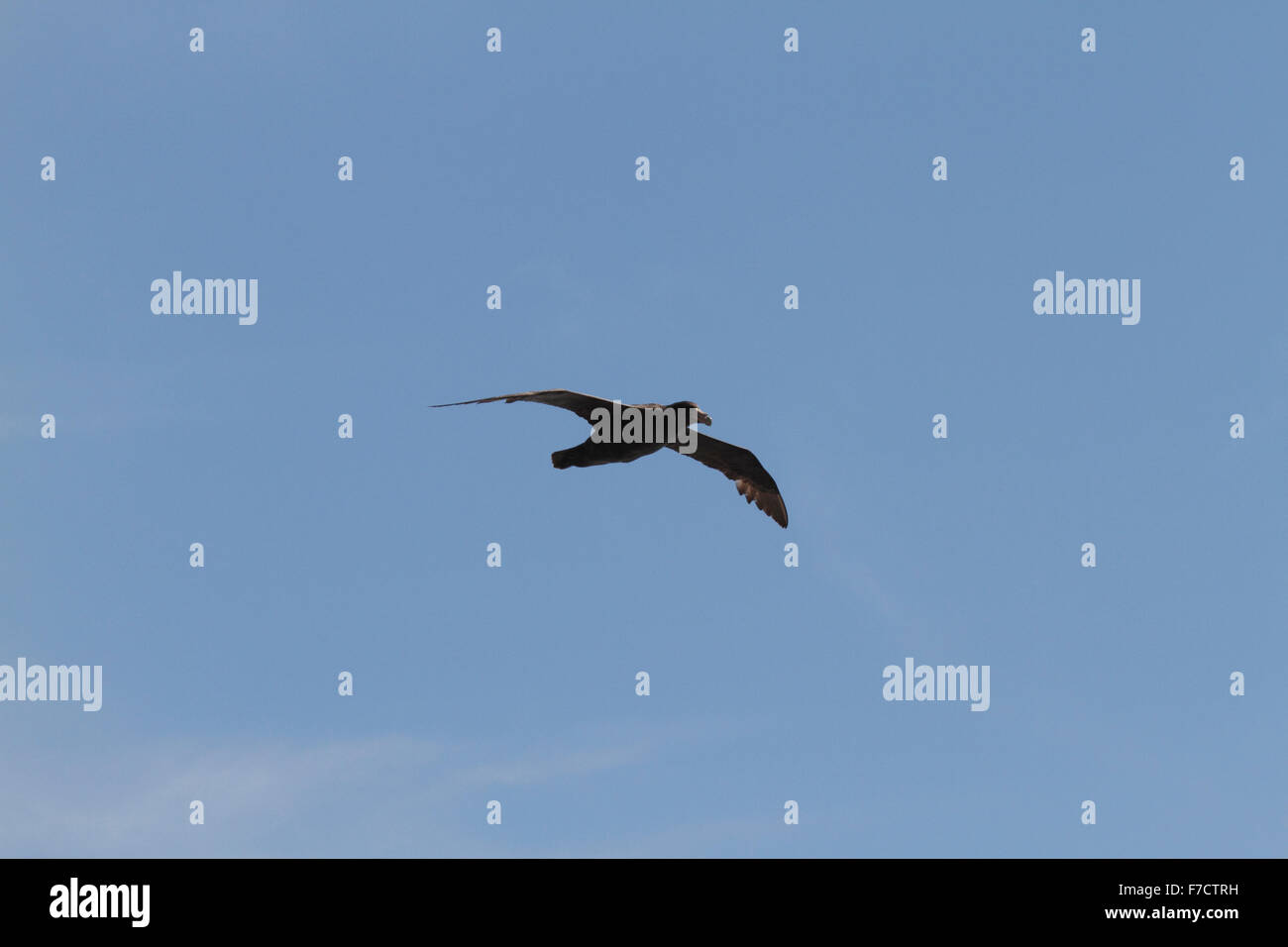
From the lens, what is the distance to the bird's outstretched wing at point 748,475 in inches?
1271

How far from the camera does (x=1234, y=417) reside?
1555 inches

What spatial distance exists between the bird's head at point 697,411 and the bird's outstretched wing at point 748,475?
160 inches

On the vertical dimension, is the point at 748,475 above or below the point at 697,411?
below

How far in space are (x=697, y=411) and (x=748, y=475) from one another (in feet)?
19.1

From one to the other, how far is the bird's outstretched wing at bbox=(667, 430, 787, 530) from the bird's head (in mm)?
4074

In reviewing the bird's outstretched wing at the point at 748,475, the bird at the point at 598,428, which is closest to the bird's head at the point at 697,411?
the bird at the point at 598,428

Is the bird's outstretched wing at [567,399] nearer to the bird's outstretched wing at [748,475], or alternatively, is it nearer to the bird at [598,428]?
the bird at [598,428]

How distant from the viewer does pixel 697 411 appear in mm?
27531

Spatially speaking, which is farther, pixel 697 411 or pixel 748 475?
pixel 748 475

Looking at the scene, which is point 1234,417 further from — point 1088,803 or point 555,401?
point 555,401

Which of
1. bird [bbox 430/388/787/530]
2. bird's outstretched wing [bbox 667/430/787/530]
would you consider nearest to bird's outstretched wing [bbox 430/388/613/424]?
bird [bbox 430/388/787/530]

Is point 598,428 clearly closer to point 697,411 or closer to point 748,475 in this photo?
point 697,411

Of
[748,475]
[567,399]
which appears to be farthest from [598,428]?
[748,475]

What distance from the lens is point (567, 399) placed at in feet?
86.6
